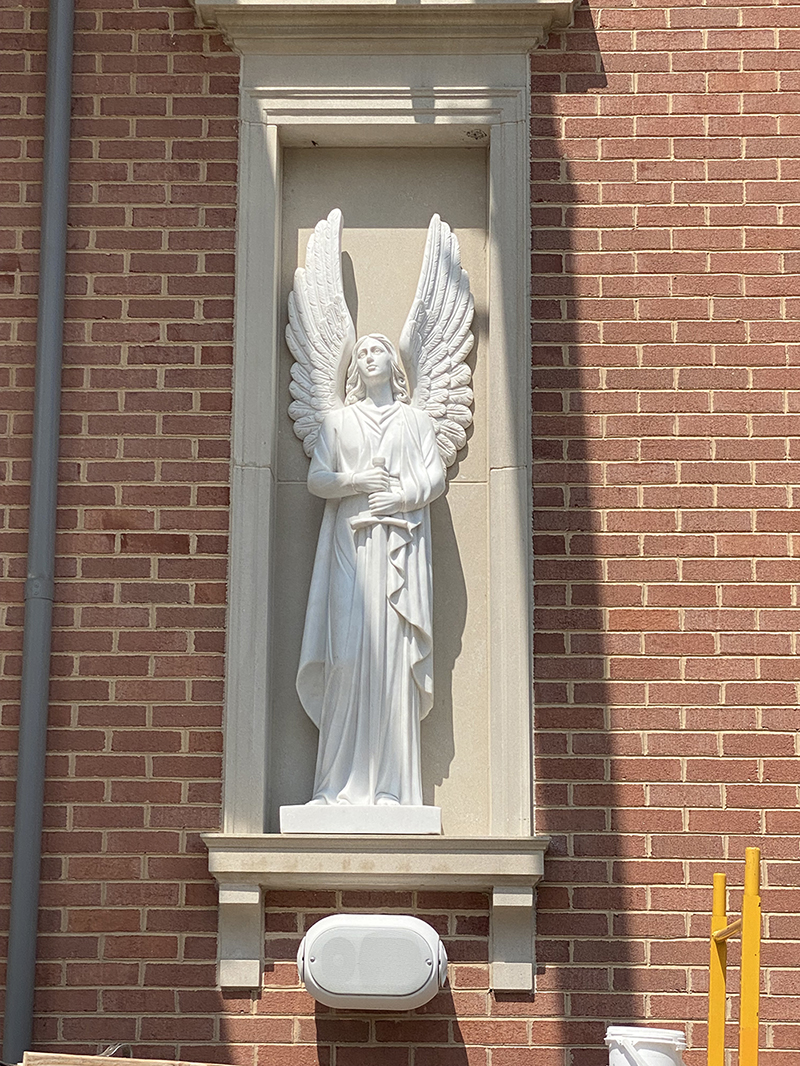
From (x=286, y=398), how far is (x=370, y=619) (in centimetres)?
88

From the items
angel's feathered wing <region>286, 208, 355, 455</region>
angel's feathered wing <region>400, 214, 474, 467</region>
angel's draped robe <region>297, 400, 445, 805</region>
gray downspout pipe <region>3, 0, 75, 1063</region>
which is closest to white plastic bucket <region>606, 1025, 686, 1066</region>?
angel's draped robe <region>297, 400, 445, 805</region>

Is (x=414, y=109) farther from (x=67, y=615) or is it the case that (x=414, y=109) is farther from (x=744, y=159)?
(x=67, y=615)

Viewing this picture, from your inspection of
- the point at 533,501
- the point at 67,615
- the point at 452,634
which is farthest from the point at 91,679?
the point at 533,501

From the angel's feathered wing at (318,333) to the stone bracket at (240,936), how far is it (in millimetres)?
1503

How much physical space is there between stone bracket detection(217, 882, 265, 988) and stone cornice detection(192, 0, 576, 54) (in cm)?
290

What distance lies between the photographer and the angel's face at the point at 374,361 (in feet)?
18.6

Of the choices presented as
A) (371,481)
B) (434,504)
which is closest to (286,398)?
(371,481)

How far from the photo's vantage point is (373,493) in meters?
5.55

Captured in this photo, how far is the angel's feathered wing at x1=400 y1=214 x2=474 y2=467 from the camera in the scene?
576 centimetres

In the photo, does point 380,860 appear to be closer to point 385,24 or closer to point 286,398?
point 286,398

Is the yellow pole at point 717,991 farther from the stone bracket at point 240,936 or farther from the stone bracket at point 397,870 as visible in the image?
the stone bracket at point 240,936

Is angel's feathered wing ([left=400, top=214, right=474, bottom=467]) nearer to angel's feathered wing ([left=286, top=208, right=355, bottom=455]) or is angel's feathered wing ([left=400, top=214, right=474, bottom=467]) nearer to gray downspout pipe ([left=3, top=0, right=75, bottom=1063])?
angel's feathered wing ([left=286, top=208, right=355, bottom=455])

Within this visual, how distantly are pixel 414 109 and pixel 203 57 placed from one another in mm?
775

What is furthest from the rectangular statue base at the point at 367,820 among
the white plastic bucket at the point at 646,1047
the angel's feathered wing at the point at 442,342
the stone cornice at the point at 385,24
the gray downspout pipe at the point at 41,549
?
the stone cornice at the point at 385,24
